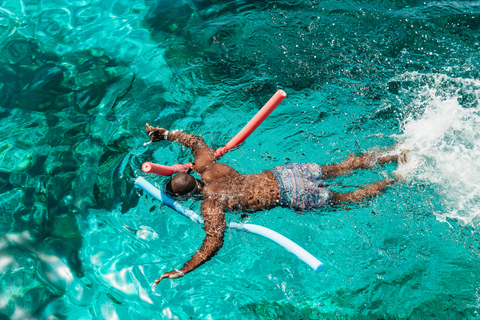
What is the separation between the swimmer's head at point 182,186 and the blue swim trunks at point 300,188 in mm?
1012

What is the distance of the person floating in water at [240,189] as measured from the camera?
13.3 feet

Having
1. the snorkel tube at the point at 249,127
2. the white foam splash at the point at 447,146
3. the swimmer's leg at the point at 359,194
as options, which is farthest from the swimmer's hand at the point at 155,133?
the white foam splash at the point at 447,146

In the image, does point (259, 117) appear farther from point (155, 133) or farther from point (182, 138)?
point (155, 133)

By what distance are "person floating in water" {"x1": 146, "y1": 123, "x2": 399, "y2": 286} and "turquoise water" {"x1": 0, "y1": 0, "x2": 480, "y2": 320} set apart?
326mm

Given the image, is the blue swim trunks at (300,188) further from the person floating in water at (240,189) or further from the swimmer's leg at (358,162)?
the swimmer's leg at (358,162)

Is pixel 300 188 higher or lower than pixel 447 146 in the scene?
lower

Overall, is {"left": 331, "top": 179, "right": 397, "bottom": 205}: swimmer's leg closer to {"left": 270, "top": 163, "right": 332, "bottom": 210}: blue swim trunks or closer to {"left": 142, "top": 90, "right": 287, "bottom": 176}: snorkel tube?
{"left": 270, "top": 163, "right": 332, "bottom": 210}: blue swim trunks

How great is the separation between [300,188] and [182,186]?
1.36 meters

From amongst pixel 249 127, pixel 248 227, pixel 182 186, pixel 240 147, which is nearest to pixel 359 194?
pixel 248 227

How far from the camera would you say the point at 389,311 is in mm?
4172

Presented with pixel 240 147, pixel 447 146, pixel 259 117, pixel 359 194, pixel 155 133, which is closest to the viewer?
pixel 259 117

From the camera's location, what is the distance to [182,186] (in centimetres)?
397

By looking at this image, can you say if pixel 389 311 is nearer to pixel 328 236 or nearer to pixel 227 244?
pixel 328 236

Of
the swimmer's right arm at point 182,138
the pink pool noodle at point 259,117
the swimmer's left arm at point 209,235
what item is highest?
the pink pool noodle at point 259,117
